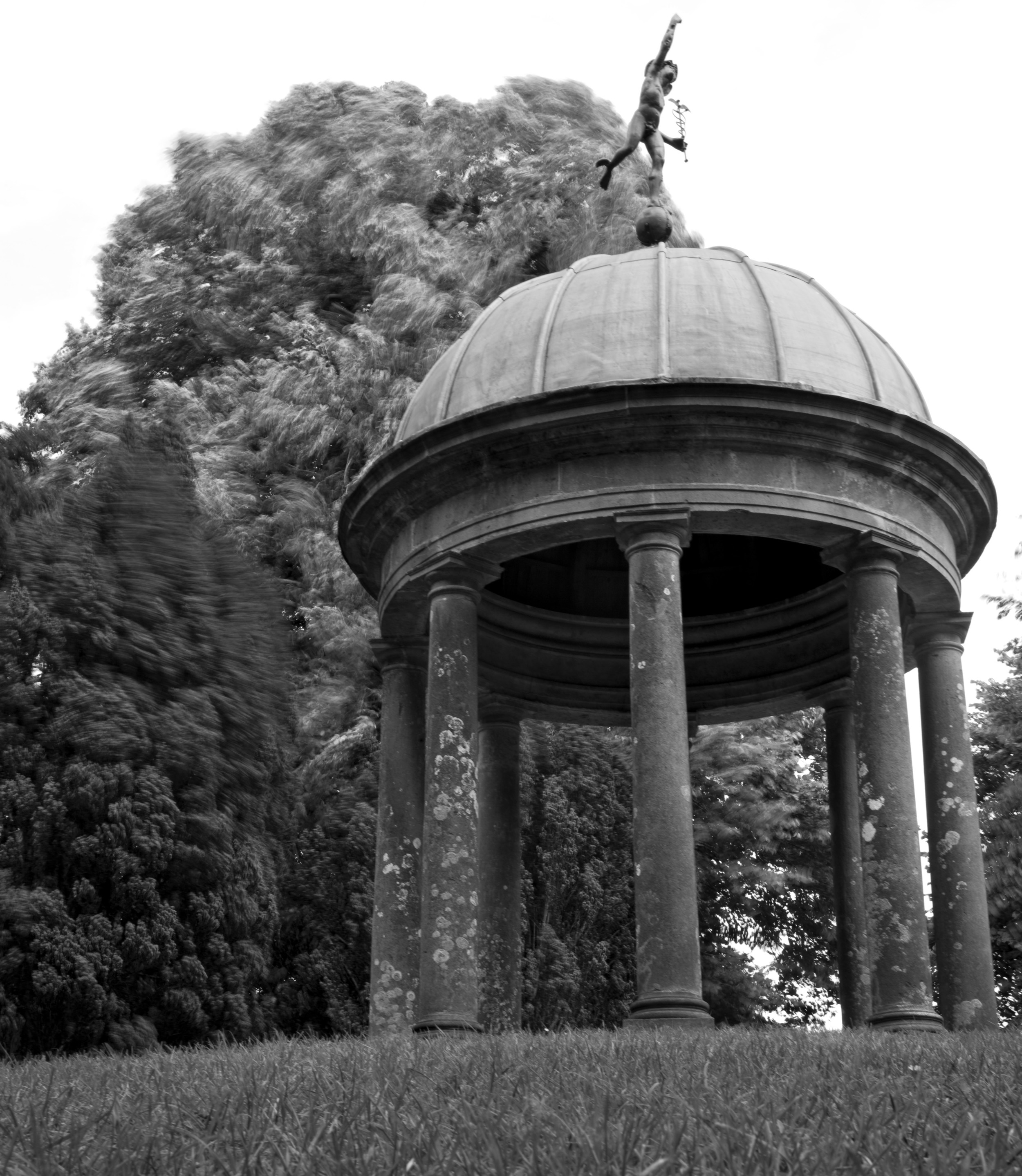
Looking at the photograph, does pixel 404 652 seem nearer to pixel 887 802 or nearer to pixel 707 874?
pixel 887 802

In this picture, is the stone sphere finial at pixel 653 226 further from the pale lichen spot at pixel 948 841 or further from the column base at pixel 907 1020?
the column base at pixel 907 1020

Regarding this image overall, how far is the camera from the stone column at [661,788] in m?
12.6

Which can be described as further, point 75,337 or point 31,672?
point 75,337

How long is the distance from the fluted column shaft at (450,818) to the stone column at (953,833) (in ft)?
16.5

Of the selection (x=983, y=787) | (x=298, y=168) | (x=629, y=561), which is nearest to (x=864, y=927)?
(x=629, y=561)

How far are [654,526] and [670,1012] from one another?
4.89 metres

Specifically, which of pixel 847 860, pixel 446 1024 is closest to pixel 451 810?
pixel 446 1024

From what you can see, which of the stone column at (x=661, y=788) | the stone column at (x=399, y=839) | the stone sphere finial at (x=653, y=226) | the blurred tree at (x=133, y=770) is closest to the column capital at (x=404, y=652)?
the stone column at (x=399, y=839)

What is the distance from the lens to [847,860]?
17016mm

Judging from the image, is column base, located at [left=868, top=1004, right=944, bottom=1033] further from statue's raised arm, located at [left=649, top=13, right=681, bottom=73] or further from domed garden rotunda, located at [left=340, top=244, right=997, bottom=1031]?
statue's raised arm, located at [left=649, top=13, right=681, bottom=73]

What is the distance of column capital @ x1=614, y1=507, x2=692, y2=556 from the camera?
14.2 metres

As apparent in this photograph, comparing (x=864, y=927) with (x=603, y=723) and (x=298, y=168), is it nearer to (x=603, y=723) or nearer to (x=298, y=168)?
(x=603, y=723)

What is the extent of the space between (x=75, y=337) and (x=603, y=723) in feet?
76.8

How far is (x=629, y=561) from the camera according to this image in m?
14.2
